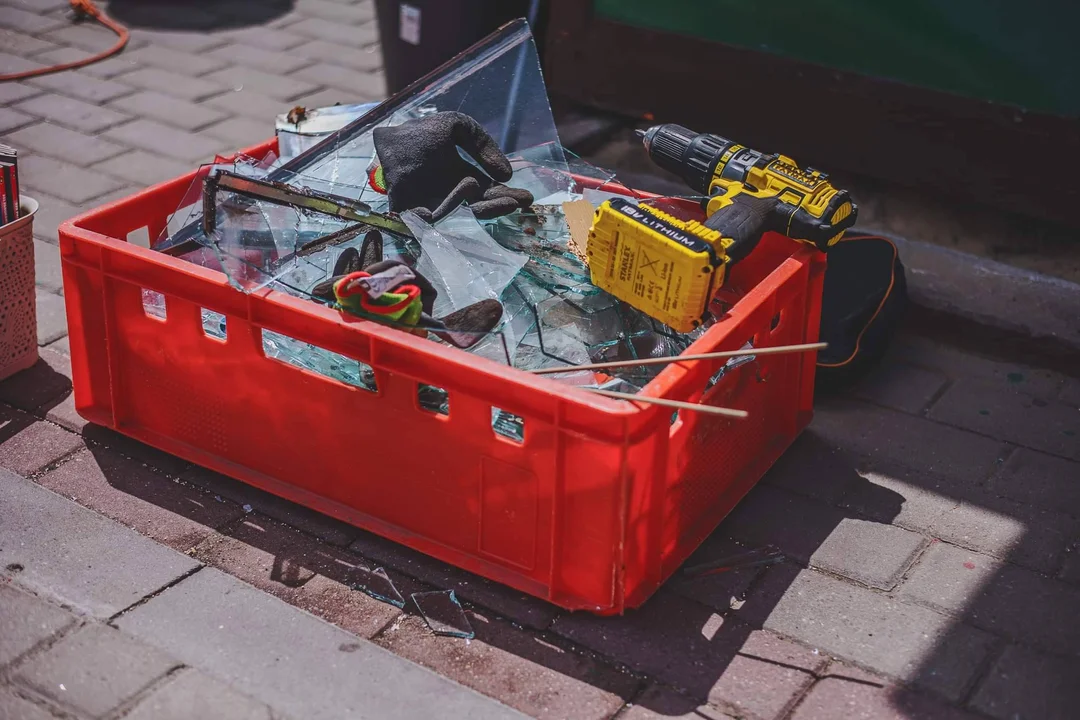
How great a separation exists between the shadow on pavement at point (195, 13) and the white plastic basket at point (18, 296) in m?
2.83

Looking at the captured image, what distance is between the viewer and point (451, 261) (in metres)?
2.62

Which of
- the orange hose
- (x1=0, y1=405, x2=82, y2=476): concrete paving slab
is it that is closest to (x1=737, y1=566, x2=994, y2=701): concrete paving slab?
(x1=0, y1=405, x2=82, y2=476): concrete paving slab

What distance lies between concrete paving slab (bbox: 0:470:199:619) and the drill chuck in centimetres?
148

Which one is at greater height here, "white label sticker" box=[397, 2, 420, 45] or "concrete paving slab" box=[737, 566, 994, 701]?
"white label sticker" box=[397, 2, 420, 45]

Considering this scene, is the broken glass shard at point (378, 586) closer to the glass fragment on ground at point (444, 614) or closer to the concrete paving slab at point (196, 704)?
the glass fragment on ground at point (444, 614)

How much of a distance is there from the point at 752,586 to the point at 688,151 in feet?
3.49

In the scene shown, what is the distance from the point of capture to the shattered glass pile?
2.56m

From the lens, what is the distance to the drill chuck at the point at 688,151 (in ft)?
9.31

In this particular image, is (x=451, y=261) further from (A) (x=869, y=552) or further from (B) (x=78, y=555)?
(A) (x=869, y=552)

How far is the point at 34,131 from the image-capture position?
450 cm

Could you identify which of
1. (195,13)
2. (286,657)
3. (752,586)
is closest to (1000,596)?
(752,586)

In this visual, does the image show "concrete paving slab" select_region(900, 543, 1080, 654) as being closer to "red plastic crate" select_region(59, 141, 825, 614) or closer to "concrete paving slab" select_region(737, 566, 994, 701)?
"concrete paving slab" select_region(737, 566, 994, 701)

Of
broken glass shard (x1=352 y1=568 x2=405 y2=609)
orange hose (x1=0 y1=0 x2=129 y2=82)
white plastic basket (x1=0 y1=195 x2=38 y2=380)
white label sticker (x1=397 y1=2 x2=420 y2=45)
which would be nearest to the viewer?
broken glass shard (x1=352 y1=568 x2=405 y2=609)

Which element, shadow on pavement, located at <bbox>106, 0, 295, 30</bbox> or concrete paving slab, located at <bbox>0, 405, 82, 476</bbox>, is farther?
shadow on pavement, located at <bbox>106, 0, 295, 30</bbox>
